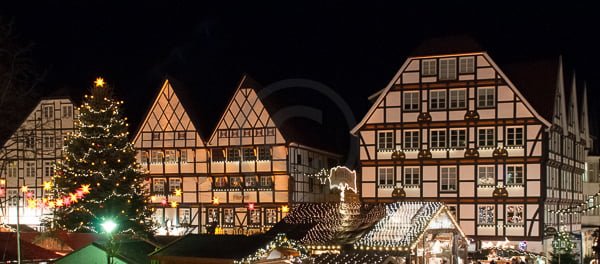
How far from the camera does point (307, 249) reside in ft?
77.2

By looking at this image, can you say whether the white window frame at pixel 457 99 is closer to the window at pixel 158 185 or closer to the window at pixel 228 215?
the window at pixel 228 215

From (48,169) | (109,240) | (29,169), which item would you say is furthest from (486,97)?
(29,169)

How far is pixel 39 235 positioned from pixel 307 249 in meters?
12.4

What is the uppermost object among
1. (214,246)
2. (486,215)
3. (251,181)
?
(251,181)

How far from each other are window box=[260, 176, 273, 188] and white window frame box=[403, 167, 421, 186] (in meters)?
8.56

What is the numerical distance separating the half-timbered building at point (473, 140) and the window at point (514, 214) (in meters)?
0.05

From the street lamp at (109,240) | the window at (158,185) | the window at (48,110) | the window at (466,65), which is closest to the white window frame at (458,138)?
the window at (466,65)

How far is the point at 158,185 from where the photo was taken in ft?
170

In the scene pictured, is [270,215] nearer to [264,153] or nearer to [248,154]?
[264,153]

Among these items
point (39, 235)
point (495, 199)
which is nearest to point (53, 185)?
point (39, 235)

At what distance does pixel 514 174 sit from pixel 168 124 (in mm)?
20910

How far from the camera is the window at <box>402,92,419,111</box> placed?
44.5 meters

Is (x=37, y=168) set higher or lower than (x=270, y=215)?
higher

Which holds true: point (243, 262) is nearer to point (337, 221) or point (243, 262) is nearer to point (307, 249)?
point (307, 249)
